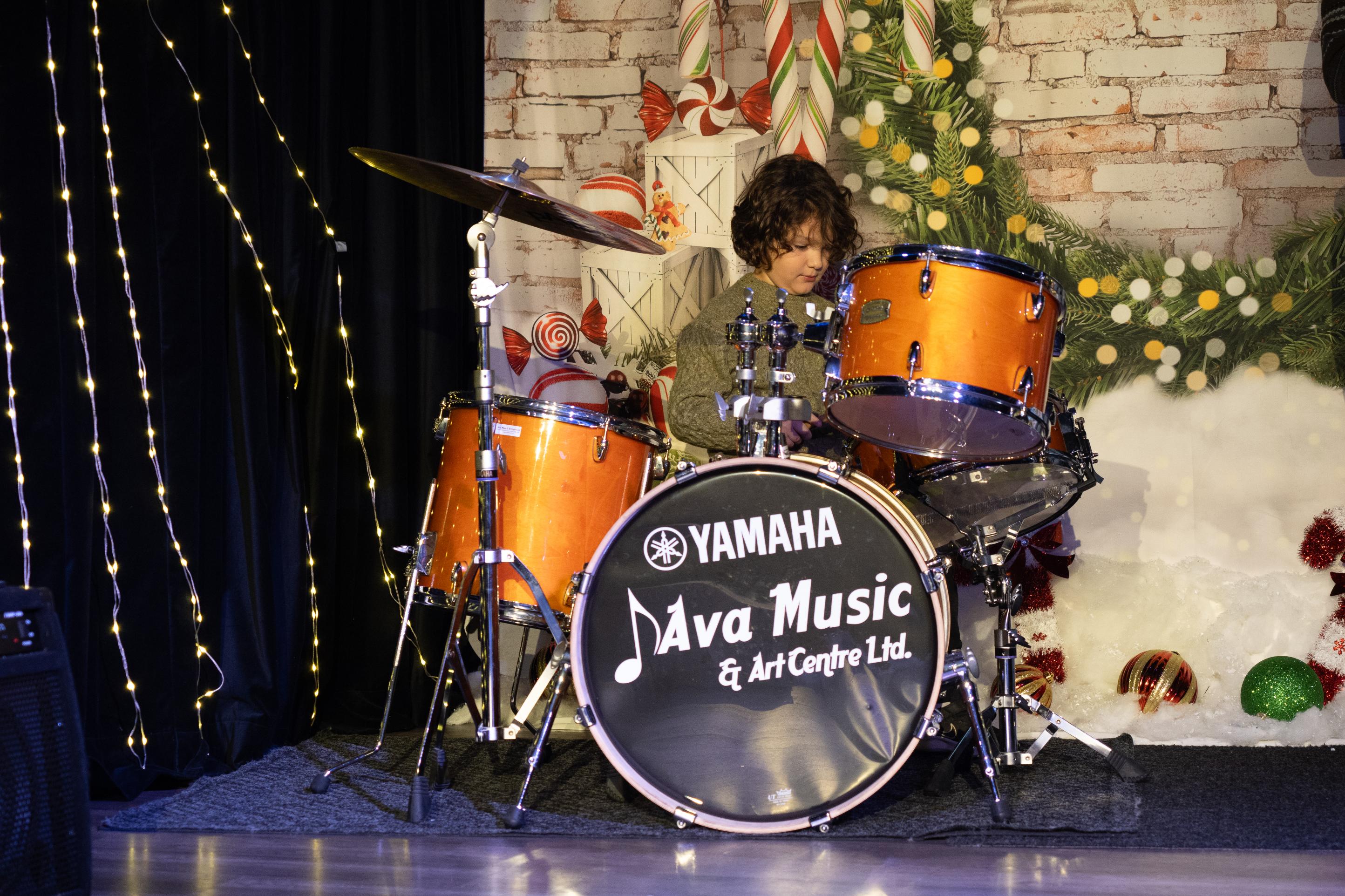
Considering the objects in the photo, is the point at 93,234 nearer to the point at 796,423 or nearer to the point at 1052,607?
the point at 796,423

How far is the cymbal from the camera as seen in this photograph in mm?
2246

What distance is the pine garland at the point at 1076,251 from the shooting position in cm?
304

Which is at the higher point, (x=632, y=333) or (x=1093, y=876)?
(x=632, y=333)

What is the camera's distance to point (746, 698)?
84.0 inches

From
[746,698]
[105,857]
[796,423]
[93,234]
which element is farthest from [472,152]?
[105,857]

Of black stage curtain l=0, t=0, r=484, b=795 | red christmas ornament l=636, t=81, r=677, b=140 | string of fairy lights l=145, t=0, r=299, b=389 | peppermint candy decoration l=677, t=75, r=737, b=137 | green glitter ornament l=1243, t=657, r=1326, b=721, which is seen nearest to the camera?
black stage curtain l=0, t=0, r=484, b=795

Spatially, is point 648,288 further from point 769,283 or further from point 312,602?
point 312,602

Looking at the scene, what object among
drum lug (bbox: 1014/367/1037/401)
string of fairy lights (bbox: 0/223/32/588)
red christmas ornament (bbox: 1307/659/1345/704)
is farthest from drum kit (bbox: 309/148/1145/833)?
red christmas ornament (bbox: 1307/659/1345/704)

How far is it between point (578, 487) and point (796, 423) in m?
0.49

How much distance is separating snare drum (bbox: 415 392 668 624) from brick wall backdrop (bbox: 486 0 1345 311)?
96cm

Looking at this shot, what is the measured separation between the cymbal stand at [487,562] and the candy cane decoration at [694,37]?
876mm

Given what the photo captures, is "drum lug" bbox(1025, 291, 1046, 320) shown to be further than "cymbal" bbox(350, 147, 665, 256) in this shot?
No

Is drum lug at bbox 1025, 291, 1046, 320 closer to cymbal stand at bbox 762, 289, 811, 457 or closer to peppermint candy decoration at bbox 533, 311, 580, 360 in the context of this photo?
cymbal stand at bbox 762, 289, 811, 457

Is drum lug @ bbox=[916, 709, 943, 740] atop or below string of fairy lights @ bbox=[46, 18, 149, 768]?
below
